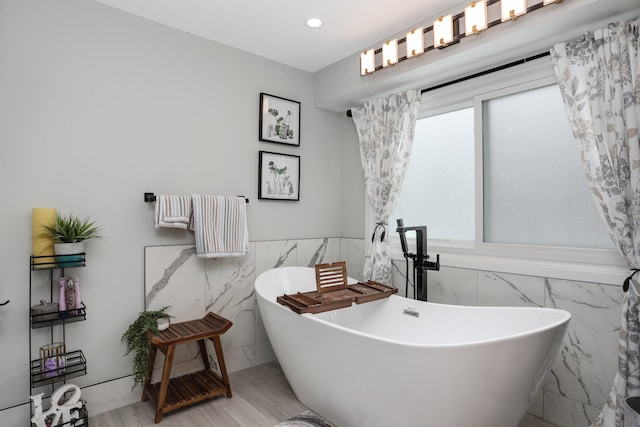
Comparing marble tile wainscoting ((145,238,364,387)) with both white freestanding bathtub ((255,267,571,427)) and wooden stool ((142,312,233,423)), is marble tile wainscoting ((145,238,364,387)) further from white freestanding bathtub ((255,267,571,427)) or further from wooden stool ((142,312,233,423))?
white freestanding bathtub ((255,267,571,427))

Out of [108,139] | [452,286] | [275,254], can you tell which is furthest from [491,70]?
[108,139]

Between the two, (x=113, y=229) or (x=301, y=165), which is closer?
(x=113, y=229)

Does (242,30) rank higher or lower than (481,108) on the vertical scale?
higher

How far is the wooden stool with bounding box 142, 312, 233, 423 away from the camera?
2.09 m

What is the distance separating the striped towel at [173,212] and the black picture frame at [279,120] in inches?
34.0

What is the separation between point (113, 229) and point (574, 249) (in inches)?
108

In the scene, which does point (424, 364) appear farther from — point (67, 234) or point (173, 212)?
point (67, 234)

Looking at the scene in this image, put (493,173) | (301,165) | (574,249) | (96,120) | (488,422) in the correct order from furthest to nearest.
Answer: (301,165) < (493,173) < (96,120) < (574,249) < (488,422)

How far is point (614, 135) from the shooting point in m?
1.79

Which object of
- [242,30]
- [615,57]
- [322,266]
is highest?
[242,30]

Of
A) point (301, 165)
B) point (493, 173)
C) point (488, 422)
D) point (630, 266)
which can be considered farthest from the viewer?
point (301, 165)

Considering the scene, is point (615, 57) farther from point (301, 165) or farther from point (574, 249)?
point (301, 165)

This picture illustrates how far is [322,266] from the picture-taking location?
2.55 metres

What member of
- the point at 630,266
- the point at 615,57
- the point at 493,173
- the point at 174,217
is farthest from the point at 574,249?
the point at 174,217
